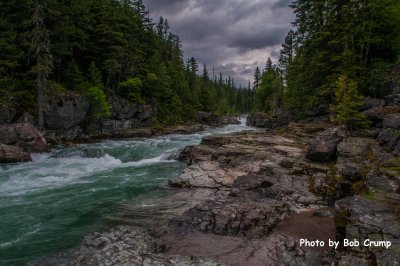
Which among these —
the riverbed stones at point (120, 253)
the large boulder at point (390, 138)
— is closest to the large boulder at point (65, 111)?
the riverbed stones at point (120, 253)

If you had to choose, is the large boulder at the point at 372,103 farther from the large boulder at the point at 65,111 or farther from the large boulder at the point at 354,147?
the large boulder at the point at 65,111

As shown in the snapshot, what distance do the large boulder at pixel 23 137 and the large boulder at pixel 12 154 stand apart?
996 mm

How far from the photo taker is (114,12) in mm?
40781

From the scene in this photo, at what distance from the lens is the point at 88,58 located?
40.3m

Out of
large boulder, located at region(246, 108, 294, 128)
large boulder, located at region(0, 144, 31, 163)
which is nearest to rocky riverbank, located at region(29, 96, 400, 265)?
large boulder, located at region(0, 144, 31, 163)

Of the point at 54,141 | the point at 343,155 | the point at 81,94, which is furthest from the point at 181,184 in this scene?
the point at 81,94

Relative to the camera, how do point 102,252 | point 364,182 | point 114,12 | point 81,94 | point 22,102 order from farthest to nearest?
1. point 114,12
2. point 81,94
3. point 22,102
4. point 364,182
5. point 102,252

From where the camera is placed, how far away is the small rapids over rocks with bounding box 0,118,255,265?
939 cm

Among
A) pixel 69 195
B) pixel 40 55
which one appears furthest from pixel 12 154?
pixel 40 55

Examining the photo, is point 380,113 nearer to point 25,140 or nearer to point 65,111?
point 25,140

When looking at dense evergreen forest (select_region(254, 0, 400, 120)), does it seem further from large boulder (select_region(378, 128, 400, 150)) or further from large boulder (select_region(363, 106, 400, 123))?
large boulder (select_region(378, 128, 400, 150))

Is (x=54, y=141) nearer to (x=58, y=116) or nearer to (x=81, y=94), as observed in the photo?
(x=58, y=116)

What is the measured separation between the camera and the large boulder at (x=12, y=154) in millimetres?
20438

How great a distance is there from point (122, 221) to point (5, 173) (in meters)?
11.8
